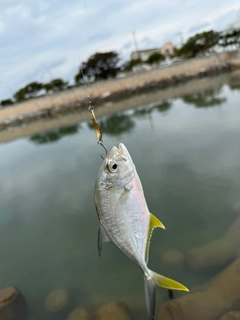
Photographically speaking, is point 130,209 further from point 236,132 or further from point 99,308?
point 236,132

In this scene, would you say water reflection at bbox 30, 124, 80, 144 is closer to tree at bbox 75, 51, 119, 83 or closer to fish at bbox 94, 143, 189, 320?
fish at bbox 94, 143, 189, 320

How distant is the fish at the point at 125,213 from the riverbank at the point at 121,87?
96.8 feet

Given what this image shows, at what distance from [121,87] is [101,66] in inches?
293

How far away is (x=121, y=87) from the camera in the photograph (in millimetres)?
33844

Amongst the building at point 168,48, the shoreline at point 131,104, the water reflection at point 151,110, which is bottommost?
the shoreline at point 131,104

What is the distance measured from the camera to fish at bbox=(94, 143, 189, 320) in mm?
2039

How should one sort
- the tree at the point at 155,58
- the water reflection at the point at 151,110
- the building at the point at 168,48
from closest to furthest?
the water reflection at the point at 151,110, the tree at the point at 155,58, the building at the point at 168,48

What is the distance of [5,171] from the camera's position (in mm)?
13328

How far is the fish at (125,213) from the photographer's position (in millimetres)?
2039

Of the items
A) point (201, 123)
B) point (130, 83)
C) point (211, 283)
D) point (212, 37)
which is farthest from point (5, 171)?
point (212, 37)

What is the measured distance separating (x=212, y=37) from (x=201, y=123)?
32.9 metres

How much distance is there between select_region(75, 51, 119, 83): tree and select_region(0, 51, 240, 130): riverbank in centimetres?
568

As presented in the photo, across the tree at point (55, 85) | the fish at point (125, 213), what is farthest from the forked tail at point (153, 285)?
the tree at point (55, 85)

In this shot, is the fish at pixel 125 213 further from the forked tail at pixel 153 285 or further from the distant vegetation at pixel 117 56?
the distant vegetation at pixel 117 56
